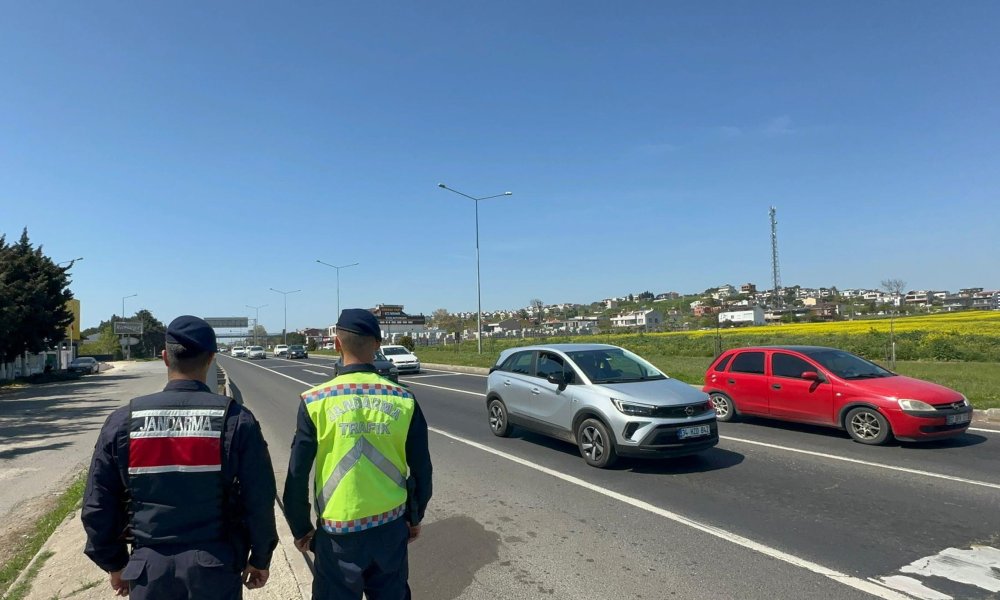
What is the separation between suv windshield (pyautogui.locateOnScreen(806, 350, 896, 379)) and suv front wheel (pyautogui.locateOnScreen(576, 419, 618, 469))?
449 cm

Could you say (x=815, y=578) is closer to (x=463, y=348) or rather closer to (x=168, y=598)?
(x=168, y=598)

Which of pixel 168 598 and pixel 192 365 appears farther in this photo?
pixel 192 365

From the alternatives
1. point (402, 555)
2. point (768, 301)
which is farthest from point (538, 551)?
point (768, 301)

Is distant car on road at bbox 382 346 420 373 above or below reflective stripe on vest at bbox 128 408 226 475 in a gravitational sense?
below

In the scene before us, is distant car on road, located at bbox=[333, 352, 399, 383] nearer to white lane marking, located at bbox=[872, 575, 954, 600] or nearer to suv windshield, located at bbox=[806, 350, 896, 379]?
white lane marking, located at bbox=[872, 575, 954, 600]

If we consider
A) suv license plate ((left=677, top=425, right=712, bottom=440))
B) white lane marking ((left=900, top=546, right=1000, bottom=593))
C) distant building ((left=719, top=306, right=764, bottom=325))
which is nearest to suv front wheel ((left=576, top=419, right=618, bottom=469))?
suv license plate ((left=677, top=425, right=712, bottom=440))

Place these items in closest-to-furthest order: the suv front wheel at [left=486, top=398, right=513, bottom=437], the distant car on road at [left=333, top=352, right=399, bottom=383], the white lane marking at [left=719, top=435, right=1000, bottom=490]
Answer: the distant car on road at [left=333, top=352, right=399, bottom=383] → the white lane marking at [left=719, top=435, right=1000, bottom=490] → the suv front wheel at [left=486, top=398, right=513, bottom=437]

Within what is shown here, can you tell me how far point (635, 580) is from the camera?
169 inches

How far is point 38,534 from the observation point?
5.73 m

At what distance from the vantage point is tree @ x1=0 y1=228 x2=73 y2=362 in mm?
23531

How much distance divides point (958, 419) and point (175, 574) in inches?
402

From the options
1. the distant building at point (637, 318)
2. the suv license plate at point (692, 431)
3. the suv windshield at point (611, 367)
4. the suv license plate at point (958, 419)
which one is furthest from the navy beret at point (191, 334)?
the distant building at point (637, 318)

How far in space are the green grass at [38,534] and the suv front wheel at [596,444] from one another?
5881mm

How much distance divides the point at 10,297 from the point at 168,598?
28775 millimetres
